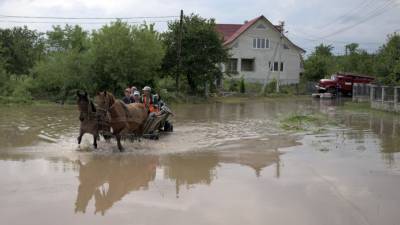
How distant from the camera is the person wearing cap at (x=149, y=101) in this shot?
1530 centimetres

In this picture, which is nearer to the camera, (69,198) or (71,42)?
(69,198)

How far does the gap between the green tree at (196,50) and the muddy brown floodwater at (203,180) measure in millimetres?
25981

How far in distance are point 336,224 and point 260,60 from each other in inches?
2154

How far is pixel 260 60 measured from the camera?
61156mm

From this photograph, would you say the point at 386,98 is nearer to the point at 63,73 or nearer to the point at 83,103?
the point at 83,103

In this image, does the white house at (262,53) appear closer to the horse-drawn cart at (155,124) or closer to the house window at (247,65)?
the house window at (247,65)

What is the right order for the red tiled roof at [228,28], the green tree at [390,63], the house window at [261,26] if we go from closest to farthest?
the green tree at [390,63] < the house window at [261,26] < the red tiled roof at [228,28]

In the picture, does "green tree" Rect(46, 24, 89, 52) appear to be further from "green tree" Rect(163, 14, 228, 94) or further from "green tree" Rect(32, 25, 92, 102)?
"green tree" Rect(163, 14, 228, 94)

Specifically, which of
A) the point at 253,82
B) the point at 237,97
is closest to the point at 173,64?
the point at 237,97

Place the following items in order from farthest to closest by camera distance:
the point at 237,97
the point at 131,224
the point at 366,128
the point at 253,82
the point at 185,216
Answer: the point at 253,82 < the point at 237,97 < the point at 366,128 < the point at 185,216 < the point at 131,224

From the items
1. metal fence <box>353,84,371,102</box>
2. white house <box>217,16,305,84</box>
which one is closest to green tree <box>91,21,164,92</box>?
metal fence <box>353,84,371,102</box>

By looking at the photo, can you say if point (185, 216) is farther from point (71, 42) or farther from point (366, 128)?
point (71, 42)

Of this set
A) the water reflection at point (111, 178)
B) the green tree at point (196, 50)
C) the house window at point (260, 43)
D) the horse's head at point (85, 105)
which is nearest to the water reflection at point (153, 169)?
the water reflection at point (111, 178)

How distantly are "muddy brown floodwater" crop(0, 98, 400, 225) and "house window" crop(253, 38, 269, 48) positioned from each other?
43485 mm
